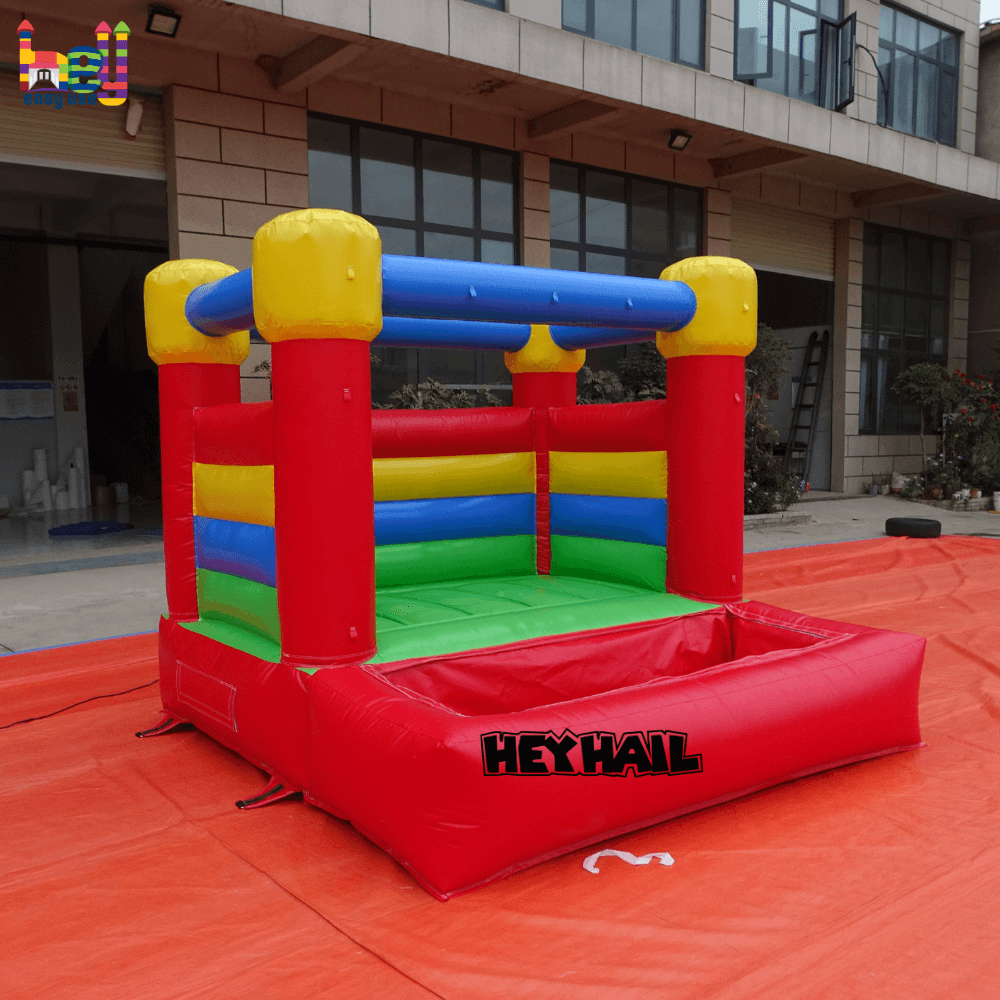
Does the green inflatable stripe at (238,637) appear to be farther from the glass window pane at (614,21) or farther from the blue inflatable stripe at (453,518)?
the glass window pane at (614,21)

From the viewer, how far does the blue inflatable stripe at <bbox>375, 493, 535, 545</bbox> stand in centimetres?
396

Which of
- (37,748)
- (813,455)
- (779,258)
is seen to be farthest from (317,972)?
(813,455)

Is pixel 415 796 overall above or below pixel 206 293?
below

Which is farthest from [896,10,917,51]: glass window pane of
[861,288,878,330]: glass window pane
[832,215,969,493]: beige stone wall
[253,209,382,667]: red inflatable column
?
[253,209,382,667]: red inflatable column

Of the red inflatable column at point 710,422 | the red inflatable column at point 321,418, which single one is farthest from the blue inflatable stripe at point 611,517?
the red inflatable column at point 321,418

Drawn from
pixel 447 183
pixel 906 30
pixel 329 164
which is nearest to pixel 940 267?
pixel 906 30

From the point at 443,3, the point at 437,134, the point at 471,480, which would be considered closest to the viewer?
the point at 471,480

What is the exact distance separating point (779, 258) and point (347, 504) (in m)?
10.8

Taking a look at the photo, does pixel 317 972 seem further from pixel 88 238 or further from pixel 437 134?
pixel 88 238

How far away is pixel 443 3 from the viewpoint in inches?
288

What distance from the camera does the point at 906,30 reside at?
41.3 ft

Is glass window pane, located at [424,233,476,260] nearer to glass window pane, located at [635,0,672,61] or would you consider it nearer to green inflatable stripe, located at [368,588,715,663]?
glass window pane, located at [635,0,672,61]

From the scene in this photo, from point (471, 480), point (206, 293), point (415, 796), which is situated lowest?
point (415, 796)

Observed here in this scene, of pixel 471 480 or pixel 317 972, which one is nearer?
pixel 317 972
